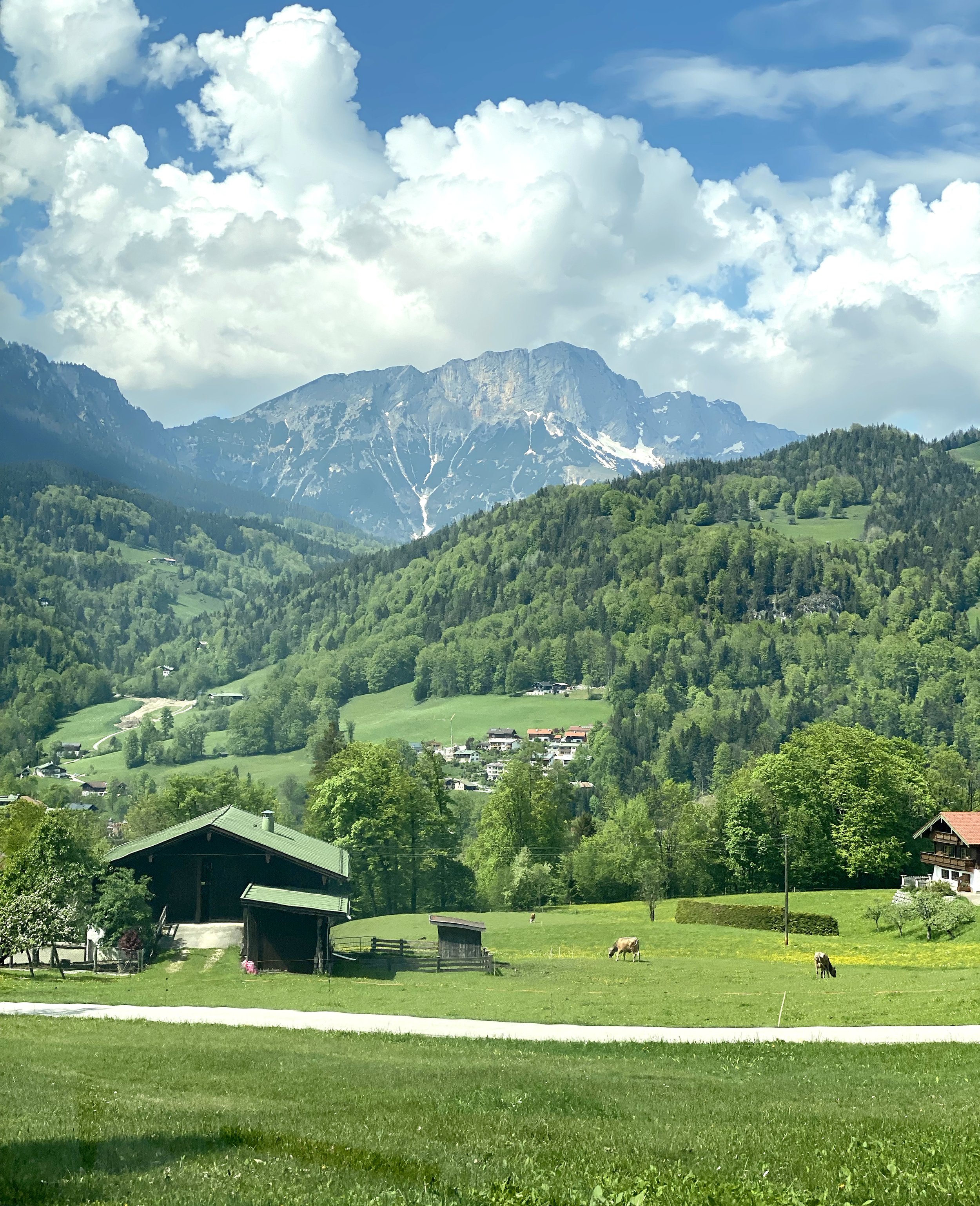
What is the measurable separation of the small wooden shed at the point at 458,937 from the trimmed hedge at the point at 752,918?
75.7ft

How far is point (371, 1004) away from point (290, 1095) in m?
21.1

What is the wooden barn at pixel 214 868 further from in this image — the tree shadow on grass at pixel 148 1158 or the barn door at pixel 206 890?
the tree shadow on grass at pixel 148 1158

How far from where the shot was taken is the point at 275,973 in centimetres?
5322

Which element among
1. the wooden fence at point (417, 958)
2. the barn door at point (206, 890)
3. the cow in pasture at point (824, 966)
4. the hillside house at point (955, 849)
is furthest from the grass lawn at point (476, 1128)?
the hillside house at point (955, 849)

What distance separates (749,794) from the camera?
334ft

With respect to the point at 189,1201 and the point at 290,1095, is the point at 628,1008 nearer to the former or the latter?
the point at 290,1095

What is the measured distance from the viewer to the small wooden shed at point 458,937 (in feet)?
185

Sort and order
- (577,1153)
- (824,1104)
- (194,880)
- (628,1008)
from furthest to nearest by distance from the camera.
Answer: (194,880)
(628,1008)
(824,1104)
(577,1153)

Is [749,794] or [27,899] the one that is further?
[749,794]

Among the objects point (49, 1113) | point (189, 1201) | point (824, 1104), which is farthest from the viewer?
point (824, 1104)

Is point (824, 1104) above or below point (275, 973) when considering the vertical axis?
above

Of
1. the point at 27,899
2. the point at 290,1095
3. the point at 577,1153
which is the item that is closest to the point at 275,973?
the point at 27,899

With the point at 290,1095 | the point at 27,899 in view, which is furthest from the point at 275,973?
the point at 290,1095

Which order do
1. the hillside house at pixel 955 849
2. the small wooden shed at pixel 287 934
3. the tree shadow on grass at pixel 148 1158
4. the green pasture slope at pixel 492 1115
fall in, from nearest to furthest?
the tree shadow on grass at pixel 148 1158
the green pasture slope at pixel 492 1115
the small wooden shed at pixel 287 934
the hillside house at pixel 955 849
